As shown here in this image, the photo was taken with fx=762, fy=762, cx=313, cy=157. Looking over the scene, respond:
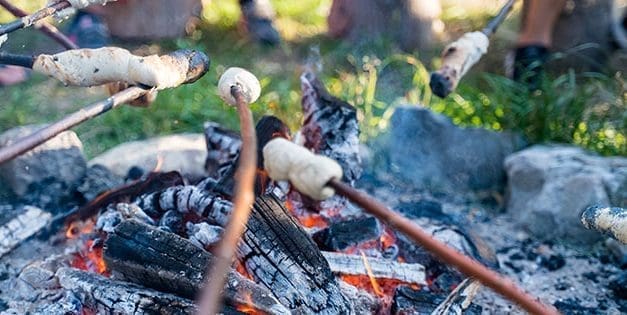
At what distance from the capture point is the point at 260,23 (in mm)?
5238

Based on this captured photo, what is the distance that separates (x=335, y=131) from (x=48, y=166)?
106cm

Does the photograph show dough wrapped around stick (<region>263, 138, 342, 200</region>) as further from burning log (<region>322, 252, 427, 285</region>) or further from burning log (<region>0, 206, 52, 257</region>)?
burning log (<region>0, 206, 52, 257</region>)

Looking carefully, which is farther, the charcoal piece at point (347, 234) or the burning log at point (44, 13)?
the charcoal piece at point (347, 234)

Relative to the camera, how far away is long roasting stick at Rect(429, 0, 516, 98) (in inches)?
85.5

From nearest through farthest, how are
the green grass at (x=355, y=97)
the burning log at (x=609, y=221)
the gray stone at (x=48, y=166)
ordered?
the burning log at (x=609, y=221)
the gray stone at (x=48, y=166)
the green grass at (x=355, y=97)

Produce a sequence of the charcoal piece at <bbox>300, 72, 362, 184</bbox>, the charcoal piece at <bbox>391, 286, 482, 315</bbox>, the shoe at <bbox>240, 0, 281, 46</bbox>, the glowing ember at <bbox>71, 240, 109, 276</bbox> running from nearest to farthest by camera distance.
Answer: the charcoal piece at <bbox>391, 286, 482, 315</bbox>, the glowing ember at <bbox>71, 240, 109, 276</bbox>, the charcoal piece at <bbox>300, 72, 362, 184</bbox>, the shoe at <bbox>240, 0, 281, 46</bbox>

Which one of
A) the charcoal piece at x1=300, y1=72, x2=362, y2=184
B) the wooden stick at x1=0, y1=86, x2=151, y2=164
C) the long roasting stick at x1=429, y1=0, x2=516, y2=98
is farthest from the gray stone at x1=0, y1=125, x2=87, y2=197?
the long roasting stick at x1=429, y1=0, x2=516, y2=98

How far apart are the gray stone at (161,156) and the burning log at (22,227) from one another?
43cm

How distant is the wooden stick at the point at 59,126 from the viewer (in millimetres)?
1476

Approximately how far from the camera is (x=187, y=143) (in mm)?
3145

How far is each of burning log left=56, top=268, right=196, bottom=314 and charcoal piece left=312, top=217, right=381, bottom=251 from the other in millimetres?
535

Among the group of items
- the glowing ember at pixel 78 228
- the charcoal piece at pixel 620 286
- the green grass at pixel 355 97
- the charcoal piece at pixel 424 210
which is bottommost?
the charcoal piece at pixel 620 286

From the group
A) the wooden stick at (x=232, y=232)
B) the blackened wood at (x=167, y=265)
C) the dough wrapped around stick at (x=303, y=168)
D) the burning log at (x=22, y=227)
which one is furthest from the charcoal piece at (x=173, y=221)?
the wooden stick at (x=232, y=232)

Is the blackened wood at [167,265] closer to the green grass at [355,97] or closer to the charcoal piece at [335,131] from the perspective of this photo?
the charcoal piece at [335,131]
